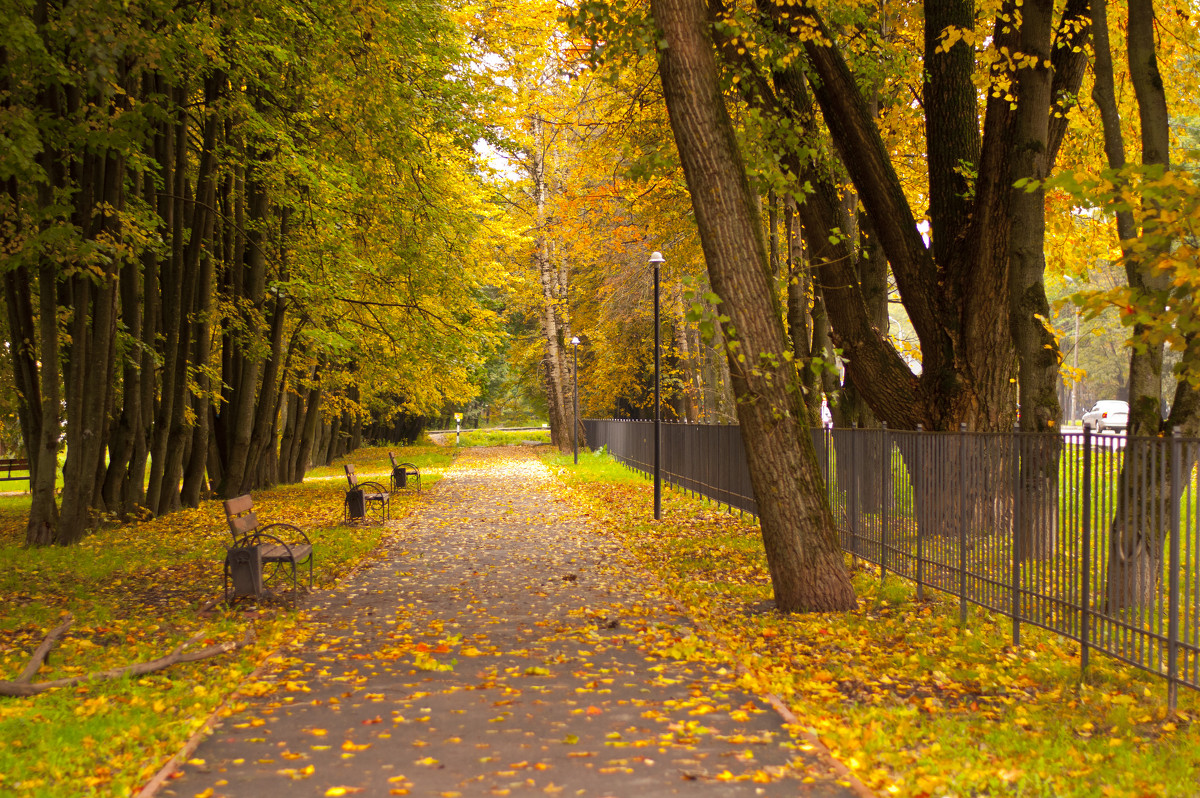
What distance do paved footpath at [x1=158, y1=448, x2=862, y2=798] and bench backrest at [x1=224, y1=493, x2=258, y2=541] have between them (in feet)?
3.60

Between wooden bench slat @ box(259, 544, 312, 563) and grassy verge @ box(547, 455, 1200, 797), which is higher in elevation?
wooden bench slat @ box(259, 544, 312, 563)

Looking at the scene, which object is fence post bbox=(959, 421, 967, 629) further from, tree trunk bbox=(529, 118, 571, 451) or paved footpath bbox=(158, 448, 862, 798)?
tree trunk bbox=(529, 118, 571, 451)

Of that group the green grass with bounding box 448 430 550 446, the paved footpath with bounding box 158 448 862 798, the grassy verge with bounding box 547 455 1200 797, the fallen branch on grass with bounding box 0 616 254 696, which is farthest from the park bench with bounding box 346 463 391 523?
the green grass with bounding box 448 430 550 446

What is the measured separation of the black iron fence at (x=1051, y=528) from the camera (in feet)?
18.5

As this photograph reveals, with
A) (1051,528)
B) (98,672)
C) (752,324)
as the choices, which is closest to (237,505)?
(98,672)

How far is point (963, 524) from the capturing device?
8.31 metres

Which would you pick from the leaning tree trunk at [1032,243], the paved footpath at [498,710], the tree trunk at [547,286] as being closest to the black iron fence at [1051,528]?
the leaning tree trunk at [1032,243]

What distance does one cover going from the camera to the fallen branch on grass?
20.4 ft

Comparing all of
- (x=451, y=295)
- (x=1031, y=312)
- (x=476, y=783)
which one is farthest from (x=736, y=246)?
(x=451, y=295)

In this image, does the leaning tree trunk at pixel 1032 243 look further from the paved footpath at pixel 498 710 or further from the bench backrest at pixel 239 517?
the bench backrest at pixel 239 517

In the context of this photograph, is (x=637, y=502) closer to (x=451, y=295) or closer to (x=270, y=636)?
(x=451, y=295)

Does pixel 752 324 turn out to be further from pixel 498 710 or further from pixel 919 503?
pixel 498 710

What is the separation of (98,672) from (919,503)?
7.13 metres

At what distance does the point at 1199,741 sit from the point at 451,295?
19415mm
